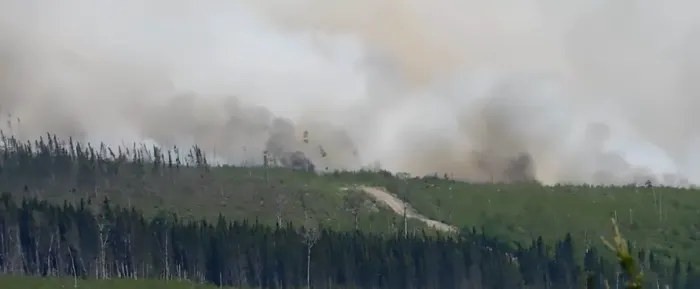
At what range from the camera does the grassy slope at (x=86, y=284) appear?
166m

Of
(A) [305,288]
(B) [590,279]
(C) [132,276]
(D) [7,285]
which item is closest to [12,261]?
(C) [132,276]

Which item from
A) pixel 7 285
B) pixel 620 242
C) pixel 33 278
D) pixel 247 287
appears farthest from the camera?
pixel 247 287

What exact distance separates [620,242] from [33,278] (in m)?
169

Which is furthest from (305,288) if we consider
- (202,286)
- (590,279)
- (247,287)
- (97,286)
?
(590,279)

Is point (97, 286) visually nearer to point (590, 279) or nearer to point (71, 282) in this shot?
point (71, 282)

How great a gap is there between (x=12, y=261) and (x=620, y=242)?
196m

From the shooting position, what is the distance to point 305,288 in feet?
655

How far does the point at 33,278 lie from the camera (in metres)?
174

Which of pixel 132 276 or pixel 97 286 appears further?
pixel 132 276

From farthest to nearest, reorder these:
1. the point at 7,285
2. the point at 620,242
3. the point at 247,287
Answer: the point at 247,287 < the point at 7,285 < the point at 620,242

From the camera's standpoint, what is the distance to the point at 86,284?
170 m

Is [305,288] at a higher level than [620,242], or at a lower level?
lower

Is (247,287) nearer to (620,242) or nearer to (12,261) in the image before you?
(12,261)

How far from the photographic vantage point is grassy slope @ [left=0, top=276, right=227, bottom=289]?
16638 cm
